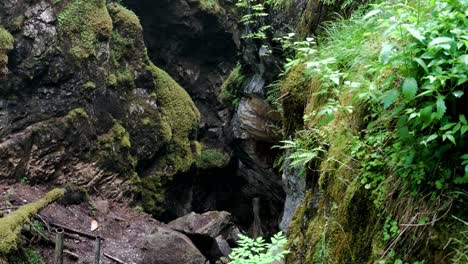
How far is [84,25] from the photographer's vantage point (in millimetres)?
10656

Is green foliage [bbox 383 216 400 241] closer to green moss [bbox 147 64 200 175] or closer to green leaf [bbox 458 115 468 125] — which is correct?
green leaf [bbox 458 115 468 125]

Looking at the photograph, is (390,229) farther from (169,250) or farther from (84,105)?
(84,105)

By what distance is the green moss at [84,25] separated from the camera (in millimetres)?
10273

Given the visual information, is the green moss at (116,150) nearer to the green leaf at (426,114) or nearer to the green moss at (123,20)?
the green moss at (123,20)

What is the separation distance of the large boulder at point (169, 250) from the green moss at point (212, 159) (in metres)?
5.81

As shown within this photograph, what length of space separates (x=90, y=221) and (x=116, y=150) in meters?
2.26

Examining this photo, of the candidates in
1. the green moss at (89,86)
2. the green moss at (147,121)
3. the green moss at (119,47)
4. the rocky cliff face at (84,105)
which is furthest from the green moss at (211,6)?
the green moss at (89,86)

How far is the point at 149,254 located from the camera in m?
8.80

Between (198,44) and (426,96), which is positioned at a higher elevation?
(426,96)

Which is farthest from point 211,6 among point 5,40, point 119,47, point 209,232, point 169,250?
point 169,250

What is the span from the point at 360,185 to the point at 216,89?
1538 centimetres

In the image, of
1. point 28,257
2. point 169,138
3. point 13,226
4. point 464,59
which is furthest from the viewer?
point 169,138

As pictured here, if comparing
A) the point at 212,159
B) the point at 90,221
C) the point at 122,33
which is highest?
the point at 122,33

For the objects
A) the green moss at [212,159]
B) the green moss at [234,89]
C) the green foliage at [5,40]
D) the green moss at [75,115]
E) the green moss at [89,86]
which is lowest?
the green moss at [212,159]
